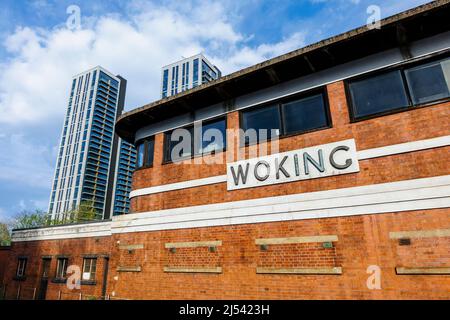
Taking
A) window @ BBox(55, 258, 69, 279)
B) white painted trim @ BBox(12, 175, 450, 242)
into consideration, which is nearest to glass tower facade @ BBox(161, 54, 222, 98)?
window @ BBox(55, 258, 69, 279)

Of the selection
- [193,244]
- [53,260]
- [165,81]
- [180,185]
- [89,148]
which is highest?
[165,81]

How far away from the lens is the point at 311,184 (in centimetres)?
707

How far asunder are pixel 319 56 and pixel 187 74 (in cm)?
7826

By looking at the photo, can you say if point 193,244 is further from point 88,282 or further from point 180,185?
point 88,282

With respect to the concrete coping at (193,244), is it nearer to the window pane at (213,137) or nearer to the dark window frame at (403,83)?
the window pane at (213,137)

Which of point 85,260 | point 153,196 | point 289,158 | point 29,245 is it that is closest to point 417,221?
point 289,158

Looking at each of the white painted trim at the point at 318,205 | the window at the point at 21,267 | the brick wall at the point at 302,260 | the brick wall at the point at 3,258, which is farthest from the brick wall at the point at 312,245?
the brick wall at the point at 3,258

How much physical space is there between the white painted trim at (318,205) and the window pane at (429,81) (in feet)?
6.48

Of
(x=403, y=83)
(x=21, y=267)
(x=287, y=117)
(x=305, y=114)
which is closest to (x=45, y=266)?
(x=21, y=267)

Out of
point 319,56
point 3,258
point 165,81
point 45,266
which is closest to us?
point 319,56

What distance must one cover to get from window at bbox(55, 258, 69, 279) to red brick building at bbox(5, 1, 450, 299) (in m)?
7.36

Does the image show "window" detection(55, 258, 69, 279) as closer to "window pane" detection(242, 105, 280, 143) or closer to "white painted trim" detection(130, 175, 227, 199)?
"white painted trim" detection(130, 175, 227, 199)

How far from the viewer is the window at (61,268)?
49.5ft

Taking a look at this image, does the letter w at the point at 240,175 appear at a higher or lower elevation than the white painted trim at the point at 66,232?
higher
